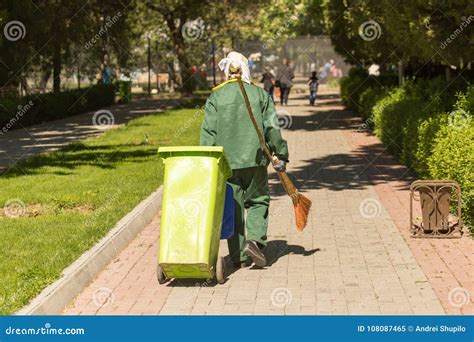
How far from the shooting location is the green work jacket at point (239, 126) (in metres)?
8.38

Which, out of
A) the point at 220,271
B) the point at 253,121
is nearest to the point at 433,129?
the point at 253,121

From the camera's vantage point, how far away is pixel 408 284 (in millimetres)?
7938

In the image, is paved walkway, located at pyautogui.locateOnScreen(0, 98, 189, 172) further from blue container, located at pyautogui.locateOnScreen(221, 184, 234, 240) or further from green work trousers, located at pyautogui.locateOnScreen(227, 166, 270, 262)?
blue container, located at pyautogui.locateOnScreen(221, 184, 234, 240)

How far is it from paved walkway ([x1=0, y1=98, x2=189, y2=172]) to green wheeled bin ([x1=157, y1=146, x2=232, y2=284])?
929cm

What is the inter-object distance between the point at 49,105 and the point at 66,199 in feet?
57.0

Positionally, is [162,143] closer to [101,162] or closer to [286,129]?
[101,162]

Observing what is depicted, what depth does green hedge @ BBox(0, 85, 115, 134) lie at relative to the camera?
25406 millimetres

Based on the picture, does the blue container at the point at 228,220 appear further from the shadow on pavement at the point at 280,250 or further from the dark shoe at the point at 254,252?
the shadow on pavement at the point at 280,250

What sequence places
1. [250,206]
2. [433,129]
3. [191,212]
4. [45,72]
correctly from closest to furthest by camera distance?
[191,212] → [250,206] → [433,129] → [45,72]

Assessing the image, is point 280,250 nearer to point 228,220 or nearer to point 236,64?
point 228,220

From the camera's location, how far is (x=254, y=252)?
8445 millimetres

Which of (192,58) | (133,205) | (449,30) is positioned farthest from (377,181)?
(192,58)

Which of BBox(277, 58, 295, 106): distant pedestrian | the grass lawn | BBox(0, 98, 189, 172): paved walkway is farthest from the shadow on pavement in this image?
BBox(277, 58, 295, 106): distant pedestrian

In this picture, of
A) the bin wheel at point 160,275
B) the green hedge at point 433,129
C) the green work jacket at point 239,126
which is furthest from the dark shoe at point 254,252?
the green hedge at point 433,129
